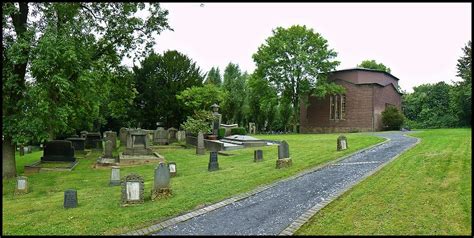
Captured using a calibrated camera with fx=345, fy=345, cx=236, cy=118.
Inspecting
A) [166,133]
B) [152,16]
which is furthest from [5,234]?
[166,133]

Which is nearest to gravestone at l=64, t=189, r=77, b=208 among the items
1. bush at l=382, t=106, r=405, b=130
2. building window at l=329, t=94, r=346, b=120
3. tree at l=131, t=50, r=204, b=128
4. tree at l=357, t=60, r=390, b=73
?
tree at l=131, t=50, r=204, b=128

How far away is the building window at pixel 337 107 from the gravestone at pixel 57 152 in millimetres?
34587

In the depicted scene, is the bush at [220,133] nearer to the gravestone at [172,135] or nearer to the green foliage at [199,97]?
the gravestone at [172,135]

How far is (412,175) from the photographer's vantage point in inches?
424

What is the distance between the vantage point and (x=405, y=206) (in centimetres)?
786

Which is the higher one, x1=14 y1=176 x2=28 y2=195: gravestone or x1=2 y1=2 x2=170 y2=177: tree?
x1=2 y1=2 x2=170 y2=177: tree

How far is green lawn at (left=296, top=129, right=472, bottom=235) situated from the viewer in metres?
6.68

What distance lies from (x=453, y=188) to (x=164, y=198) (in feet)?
25.5

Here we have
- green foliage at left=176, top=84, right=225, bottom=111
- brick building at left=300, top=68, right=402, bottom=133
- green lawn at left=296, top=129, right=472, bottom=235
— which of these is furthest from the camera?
brick building at left=300, top=68, right=402, bottom=133

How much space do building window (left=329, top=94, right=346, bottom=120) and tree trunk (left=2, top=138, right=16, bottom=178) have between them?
126ft

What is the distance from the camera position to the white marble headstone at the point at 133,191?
9.60 m

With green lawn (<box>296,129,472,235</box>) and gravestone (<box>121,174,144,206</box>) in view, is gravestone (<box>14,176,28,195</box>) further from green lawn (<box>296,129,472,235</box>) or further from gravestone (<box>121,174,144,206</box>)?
green lawn (<box>296,129,472,235</box>)

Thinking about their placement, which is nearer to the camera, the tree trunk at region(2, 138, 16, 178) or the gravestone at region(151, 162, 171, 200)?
the gravestone at region(151, 162, 171, 200)

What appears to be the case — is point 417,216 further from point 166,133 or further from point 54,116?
point 166,133
